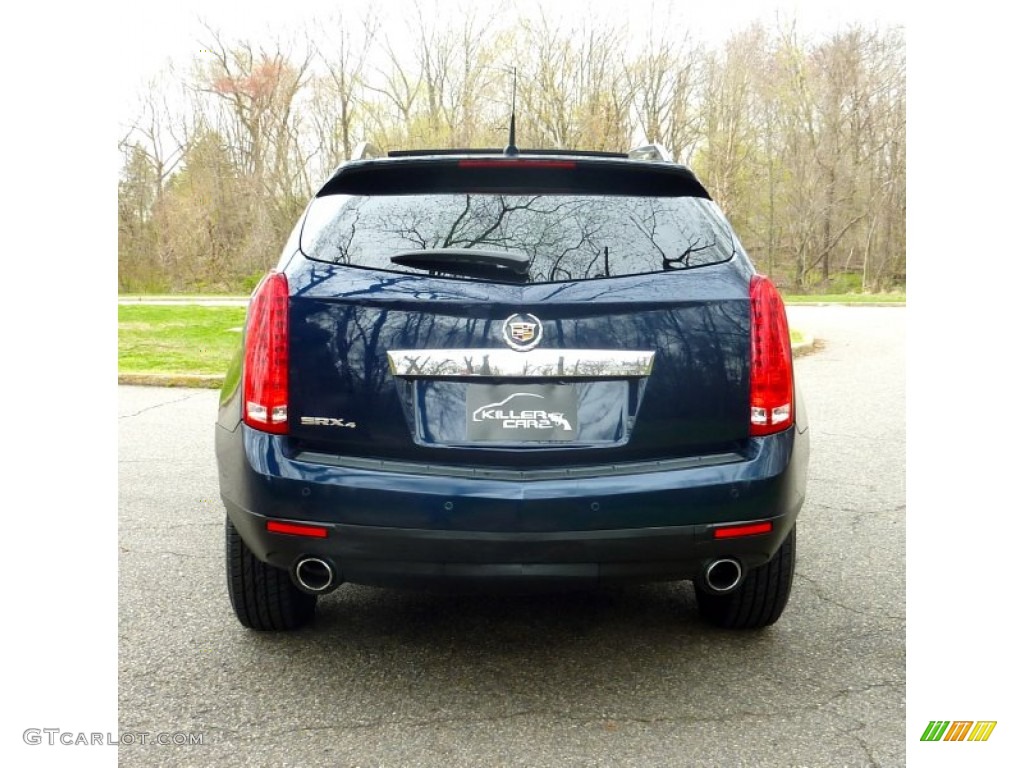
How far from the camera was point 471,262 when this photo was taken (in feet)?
8.48

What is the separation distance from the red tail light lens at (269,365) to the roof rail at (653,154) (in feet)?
4.46

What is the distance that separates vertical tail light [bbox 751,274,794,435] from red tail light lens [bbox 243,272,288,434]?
1404mm

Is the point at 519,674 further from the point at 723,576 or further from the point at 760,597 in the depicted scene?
the point at 760,597

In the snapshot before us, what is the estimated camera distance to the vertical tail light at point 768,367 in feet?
8.50

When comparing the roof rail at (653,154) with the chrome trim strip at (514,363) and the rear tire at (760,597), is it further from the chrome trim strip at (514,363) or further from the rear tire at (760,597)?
the rear tire at (760,597)

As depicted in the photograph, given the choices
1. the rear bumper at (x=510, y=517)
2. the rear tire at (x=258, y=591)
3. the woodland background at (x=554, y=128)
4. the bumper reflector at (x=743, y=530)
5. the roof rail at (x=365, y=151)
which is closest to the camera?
the rear bumper at (x=510, y=517)

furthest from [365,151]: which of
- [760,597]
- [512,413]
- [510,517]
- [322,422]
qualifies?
[760,597]

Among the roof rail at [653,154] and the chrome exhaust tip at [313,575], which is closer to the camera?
the chrome exhaust tip at [313,575]

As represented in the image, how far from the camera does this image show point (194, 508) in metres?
5.02

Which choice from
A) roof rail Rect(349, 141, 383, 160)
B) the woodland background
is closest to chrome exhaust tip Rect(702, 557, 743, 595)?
roof rail Rect(349, 141, 383, 160)

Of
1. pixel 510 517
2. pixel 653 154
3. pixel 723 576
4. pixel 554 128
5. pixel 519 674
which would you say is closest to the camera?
pixel 510 517

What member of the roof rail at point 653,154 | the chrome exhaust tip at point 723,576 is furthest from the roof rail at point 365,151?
the chrome exhaust tip at point 723,576

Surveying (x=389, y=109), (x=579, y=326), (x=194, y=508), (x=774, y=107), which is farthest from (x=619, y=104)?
(x=579, y=326)

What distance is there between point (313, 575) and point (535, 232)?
4.12ft
